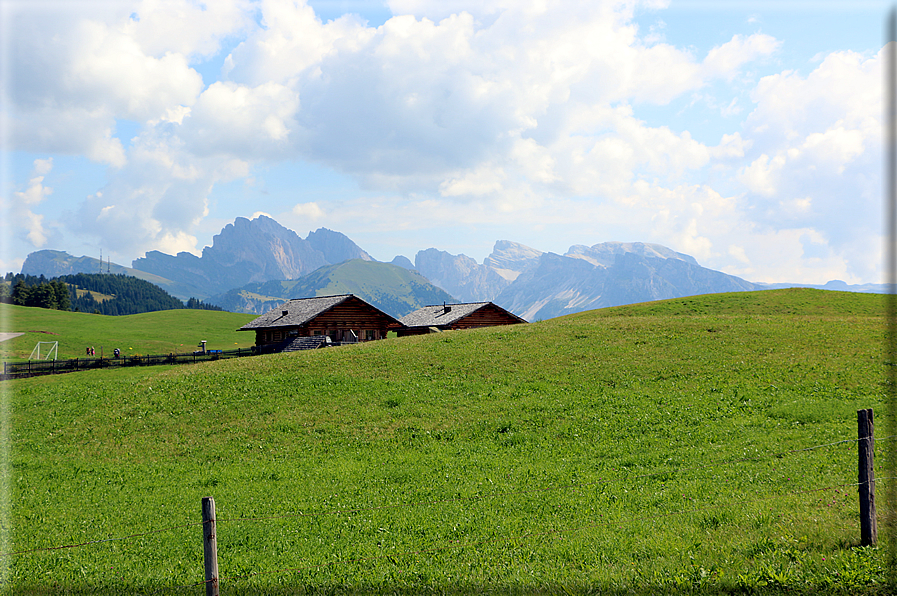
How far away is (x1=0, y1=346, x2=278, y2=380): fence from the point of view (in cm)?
5381

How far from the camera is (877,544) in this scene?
30.0 feet

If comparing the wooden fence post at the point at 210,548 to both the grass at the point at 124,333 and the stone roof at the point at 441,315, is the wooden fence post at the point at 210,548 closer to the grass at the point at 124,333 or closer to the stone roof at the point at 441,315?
the stone roof at the point at 441,315

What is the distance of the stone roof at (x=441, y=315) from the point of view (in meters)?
78.4

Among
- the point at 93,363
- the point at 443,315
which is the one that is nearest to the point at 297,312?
the point at 443,315

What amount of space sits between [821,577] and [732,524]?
8.47 ft

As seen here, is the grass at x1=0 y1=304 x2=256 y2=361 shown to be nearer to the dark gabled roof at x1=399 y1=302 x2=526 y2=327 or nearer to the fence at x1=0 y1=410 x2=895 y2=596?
the dark gabled roof at x1=399 y1=302 x2=526 y2=327

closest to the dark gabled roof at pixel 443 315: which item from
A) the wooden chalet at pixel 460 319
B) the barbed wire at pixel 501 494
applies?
the wooden chalet at pixel 460 319

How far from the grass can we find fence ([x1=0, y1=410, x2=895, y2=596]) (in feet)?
278

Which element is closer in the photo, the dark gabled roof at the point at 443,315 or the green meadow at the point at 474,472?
the green meadow at the point at 474,472

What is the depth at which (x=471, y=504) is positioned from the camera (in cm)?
1416

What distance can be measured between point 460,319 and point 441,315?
4059 mm

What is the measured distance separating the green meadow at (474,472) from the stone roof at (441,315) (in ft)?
128

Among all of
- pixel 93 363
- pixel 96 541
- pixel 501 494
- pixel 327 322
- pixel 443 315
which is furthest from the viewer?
pixel 443 315

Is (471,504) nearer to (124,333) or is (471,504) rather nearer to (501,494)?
(501,494)
